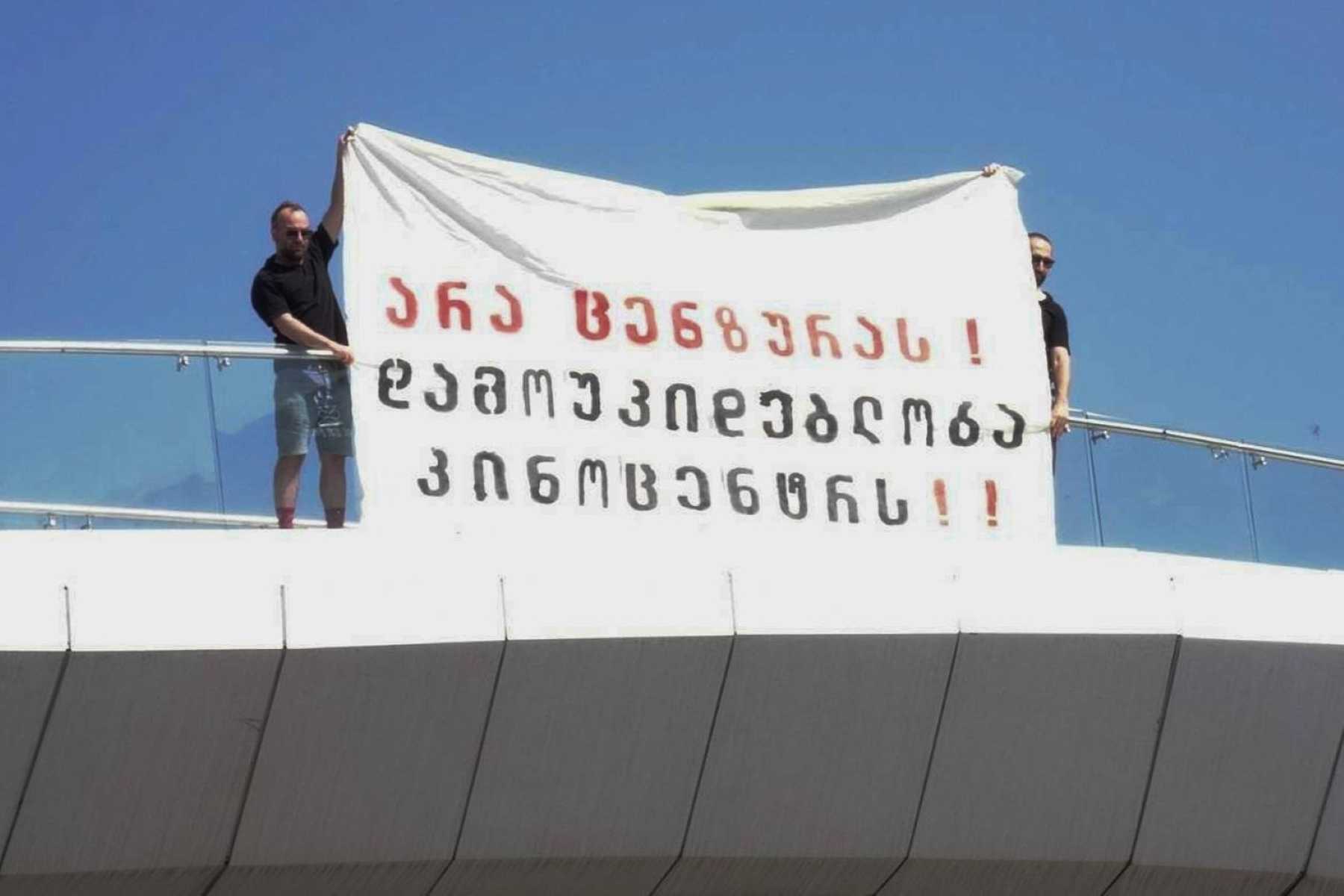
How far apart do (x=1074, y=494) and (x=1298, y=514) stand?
8.55 feet

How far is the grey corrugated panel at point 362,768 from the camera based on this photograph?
49.5 ft

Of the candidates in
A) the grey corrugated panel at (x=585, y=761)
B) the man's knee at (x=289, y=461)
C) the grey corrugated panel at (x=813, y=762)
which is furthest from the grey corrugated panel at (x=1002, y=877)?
the man's knee at (x=289, y=461)

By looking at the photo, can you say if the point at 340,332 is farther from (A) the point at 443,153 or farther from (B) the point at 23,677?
(B) the point at 23,677

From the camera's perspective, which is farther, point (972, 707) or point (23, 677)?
point (972, 707)

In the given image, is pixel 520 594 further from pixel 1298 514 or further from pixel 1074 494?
pixel 1298 514

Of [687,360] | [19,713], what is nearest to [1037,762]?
[687,360]

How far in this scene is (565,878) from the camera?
54.1 feet

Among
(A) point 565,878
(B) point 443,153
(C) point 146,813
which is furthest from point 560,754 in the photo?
(B) point 443,153

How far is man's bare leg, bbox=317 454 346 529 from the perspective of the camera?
51.0 feet

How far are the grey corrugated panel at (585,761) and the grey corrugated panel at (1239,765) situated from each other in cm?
344

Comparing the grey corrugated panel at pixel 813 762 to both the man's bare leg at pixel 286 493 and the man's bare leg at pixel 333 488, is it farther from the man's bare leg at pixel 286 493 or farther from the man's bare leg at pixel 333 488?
the man's bare leg at pixel 286 493

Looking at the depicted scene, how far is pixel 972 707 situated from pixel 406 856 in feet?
12.2

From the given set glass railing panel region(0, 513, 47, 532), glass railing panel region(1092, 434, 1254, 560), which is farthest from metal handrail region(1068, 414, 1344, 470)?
glass railing panel region(0, 513, 47, 532)

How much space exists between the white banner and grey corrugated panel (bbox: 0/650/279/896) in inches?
58.9
